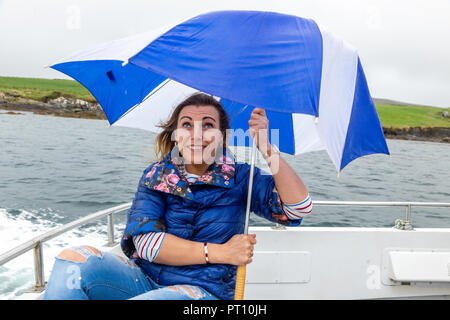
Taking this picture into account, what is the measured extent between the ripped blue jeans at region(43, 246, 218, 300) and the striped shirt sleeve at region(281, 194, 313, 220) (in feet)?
1.53

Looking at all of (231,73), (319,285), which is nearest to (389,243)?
(319,285)

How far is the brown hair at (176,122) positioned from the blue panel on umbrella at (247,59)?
44 cm

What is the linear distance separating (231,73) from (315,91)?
284mm

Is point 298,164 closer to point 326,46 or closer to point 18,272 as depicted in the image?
point 18,272

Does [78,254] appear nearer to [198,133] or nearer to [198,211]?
[198,211]

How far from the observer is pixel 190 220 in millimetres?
1491

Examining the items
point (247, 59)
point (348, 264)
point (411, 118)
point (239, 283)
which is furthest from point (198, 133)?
point (411, 118)

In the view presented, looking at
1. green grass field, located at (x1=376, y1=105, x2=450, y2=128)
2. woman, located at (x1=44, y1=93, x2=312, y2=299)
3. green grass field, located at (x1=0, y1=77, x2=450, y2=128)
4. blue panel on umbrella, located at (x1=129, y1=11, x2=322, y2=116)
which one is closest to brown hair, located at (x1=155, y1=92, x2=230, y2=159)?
woman, located at (x1=44, y1=93, x2=312, y2=299)

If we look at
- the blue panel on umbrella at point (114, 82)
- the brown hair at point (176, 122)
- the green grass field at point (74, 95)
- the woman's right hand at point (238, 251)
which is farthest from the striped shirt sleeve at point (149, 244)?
the green grass field at point (74, 95)

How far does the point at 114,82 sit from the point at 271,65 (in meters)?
1.08

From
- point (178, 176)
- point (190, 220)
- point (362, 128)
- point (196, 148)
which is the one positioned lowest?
point (190, 220)

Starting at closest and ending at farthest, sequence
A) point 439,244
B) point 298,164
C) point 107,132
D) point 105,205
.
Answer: point 439,244
point 105,205
point 298,164
point 107,132

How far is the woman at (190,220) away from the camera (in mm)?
1292

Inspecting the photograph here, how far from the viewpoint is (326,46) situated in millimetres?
1298
